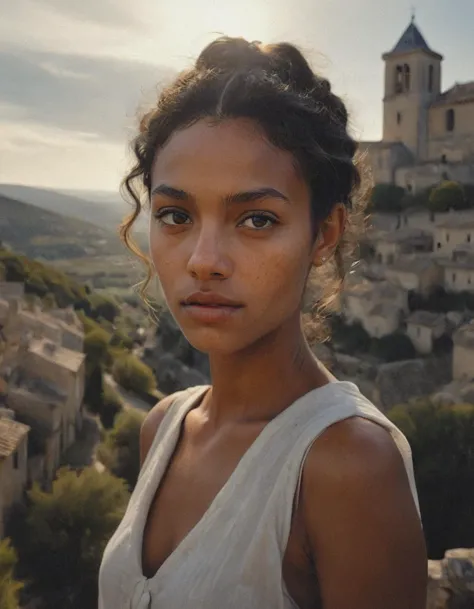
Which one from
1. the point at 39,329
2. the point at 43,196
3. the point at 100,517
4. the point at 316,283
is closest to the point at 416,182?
the point at 39,329

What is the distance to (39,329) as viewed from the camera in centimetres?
2023

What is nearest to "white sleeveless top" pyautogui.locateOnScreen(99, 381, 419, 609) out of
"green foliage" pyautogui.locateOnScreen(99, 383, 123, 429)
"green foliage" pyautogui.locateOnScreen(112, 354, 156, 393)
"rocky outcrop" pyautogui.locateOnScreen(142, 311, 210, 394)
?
"green foliage" pyautogui.locateOnScreen(99, 383, 123, 429)

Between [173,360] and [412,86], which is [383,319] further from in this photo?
[412,86]

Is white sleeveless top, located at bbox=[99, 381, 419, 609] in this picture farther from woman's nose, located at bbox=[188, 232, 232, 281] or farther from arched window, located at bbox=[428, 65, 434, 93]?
arched window, located at bbox=[428, 65, 434, 93]

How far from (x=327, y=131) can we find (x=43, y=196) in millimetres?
91575

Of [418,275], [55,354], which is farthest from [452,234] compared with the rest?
[55,354]

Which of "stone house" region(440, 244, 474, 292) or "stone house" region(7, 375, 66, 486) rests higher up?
"stone house" region(440, 244, 474, 292)

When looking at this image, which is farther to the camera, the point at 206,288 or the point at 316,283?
the point at 316,283

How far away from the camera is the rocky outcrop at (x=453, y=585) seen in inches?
197

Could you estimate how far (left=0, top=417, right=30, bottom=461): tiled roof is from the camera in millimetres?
11574

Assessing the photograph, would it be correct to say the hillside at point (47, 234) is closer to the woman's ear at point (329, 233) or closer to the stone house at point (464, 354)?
the stone house at point (464, 354)

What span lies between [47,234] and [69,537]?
56446 mm

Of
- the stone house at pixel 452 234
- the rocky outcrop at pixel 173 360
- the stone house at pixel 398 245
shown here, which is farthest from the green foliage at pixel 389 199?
the rocky outcrop at pixel 173 360

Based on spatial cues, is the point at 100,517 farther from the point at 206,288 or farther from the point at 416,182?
the point at 416,182
